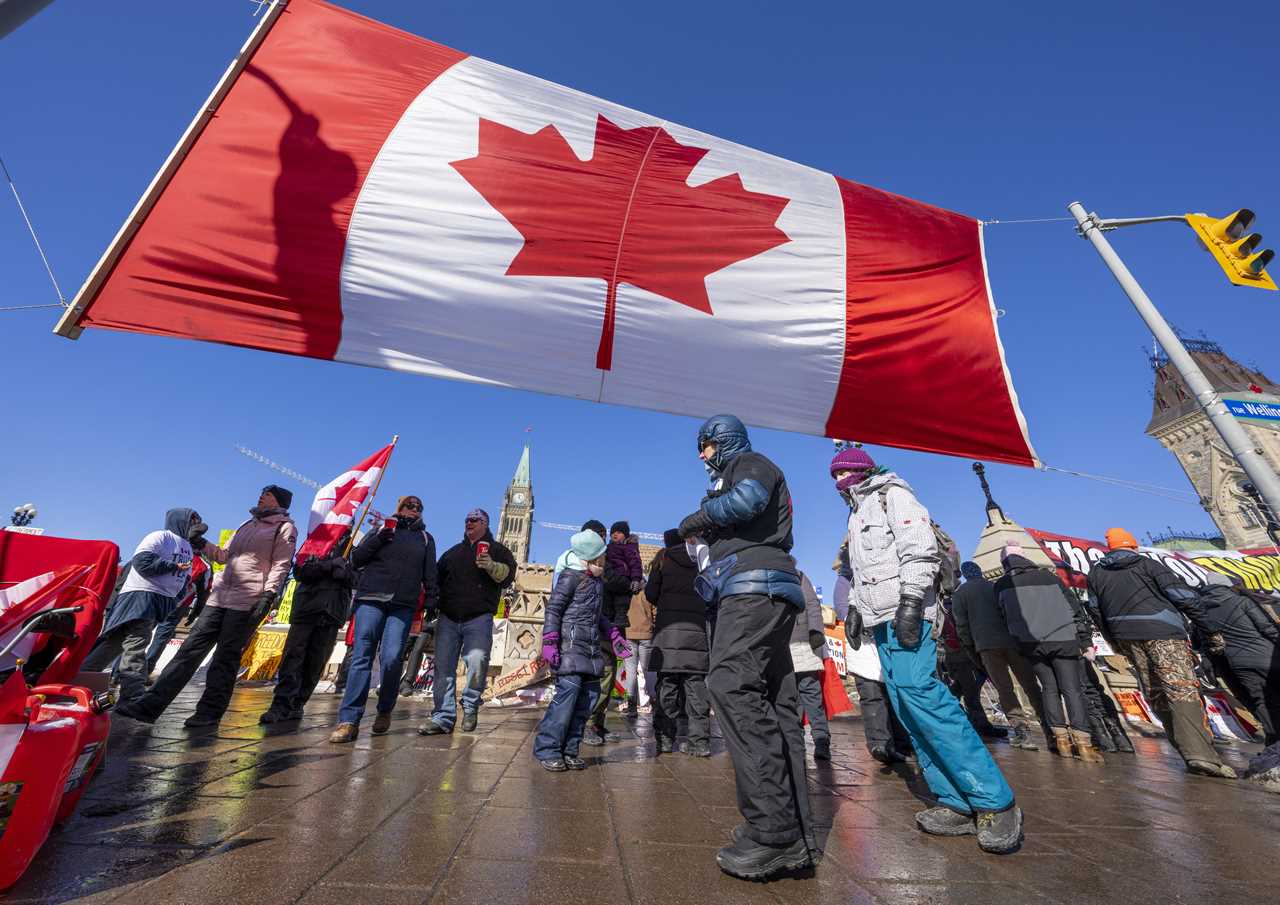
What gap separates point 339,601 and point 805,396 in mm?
4786

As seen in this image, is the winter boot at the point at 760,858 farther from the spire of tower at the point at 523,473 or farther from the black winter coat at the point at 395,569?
the spire of tower at the point at 523,473

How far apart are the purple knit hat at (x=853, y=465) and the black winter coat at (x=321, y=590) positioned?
4.49 metres

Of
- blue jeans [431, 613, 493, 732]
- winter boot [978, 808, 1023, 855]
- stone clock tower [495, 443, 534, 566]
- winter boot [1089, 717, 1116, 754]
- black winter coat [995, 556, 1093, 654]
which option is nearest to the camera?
winter boot [978, 808, 1023, 855]

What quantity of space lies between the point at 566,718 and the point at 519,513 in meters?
→ 98.9

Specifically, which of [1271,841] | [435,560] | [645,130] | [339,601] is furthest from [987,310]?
[339,601]

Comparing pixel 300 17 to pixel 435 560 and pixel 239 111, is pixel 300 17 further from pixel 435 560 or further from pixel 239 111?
pixel 435 560

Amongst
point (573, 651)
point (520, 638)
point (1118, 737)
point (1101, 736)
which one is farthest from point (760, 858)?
point (520, 638)

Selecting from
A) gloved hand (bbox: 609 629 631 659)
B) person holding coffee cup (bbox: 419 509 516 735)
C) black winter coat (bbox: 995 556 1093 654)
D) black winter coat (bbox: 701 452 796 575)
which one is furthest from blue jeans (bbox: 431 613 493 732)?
black winter coat (bbox: 995 556 1093 654)

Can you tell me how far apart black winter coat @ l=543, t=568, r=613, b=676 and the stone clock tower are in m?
90.6

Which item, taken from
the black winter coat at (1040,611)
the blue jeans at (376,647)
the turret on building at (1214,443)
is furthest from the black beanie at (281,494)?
the turret on building at (1214,443)

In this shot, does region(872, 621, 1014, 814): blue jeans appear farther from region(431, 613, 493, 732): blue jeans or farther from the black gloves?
region(431, 613, 493, 732): blue jeans

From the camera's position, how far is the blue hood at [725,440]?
8.84 ft

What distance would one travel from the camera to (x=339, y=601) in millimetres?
5434

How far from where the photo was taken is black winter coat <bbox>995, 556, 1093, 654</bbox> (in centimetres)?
512
